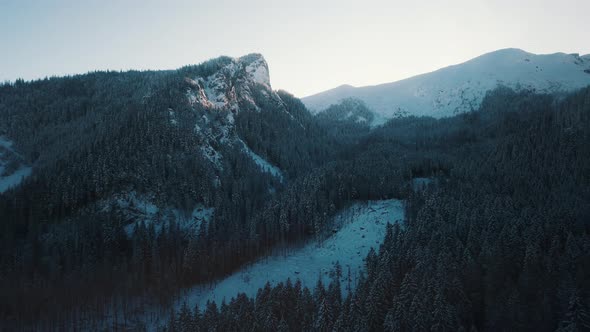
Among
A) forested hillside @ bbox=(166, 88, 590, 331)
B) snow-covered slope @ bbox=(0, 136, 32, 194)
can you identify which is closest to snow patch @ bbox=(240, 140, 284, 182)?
forested hillside @ bbox=(166, 88, 590, 331)

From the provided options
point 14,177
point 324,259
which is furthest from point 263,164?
point 14,177

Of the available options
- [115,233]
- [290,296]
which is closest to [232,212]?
[115,233]

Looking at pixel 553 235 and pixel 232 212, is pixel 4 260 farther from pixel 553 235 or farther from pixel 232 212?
pixel 553 235

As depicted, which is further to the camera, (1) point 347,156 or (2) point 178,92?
(1) point 347,156

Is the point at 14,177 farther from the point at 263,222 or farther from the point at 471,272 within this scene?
the point at 471,272

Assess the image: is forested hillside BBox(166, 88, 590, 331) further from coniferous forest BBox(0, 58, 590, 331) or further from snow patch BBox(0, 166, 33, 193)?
snow patch BBox(0, 166, 33, 193)

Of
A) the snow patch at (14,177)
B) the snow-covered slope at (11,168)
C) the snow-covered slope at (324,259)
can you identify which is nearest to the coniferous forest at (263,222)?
the snow-covered slope at (324,259)

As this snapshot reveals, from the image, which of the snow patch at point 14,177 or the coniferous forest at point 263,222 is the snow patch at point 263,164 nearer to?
the coniferous forest at point 263,222

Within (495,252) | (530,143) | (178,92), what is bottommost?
(495,252)
